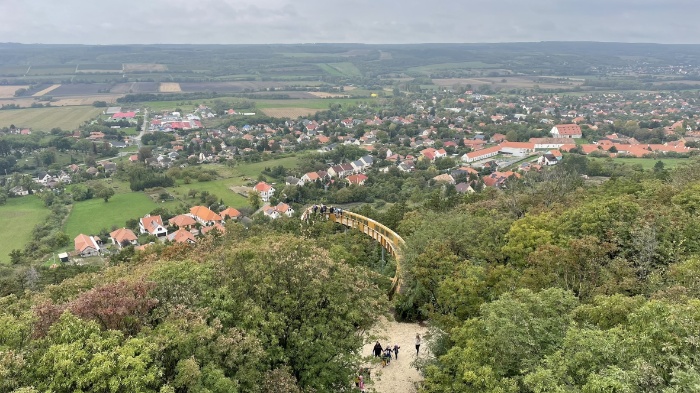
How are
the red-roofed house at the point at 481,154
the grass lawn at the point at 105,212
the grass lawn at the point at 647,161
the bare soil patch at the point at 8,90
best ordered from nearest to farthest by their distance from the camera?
the grass lawn at the point at 105,212 < the grass lawn at the point at 647,161 < the red-roofed house at the point at 481,154 < the bare soil patch at the point at 8,90

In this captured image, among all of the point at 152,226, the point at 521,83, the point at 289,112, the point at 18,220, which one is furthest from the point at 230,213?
the point at 521,83

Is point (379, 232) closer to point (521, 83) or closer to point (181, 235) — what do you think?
point (181, 235)

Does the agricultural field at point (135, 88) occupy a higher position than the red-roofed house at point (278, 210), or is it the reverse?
the agricultural field at point (135, 88)

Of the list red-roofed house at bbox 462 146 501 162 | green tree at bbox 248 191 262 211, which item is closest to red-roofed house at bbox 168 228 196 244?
green tree at bbox 248 191 262 211

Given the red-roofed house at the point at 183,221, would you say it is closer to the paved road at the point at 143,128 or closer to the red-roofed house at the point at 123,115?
the paved road at the point at 143,128

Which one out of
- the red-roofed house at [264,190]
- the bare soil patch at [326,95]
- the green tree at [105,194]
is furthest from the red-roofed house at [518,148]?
the bare soil patch at [326,95]

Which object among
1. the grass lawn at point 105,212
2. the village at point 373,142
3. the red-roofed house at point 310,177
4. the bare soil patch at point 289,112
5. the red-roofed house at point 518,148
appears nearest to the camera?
the grass lawn at point 105,212

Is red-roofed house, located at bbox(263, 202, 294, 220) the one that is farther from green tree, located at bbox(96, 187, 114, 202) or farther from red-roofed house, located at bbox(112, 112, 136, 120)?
red-roofed house, located at bbox(112, 112, 136, 120)
